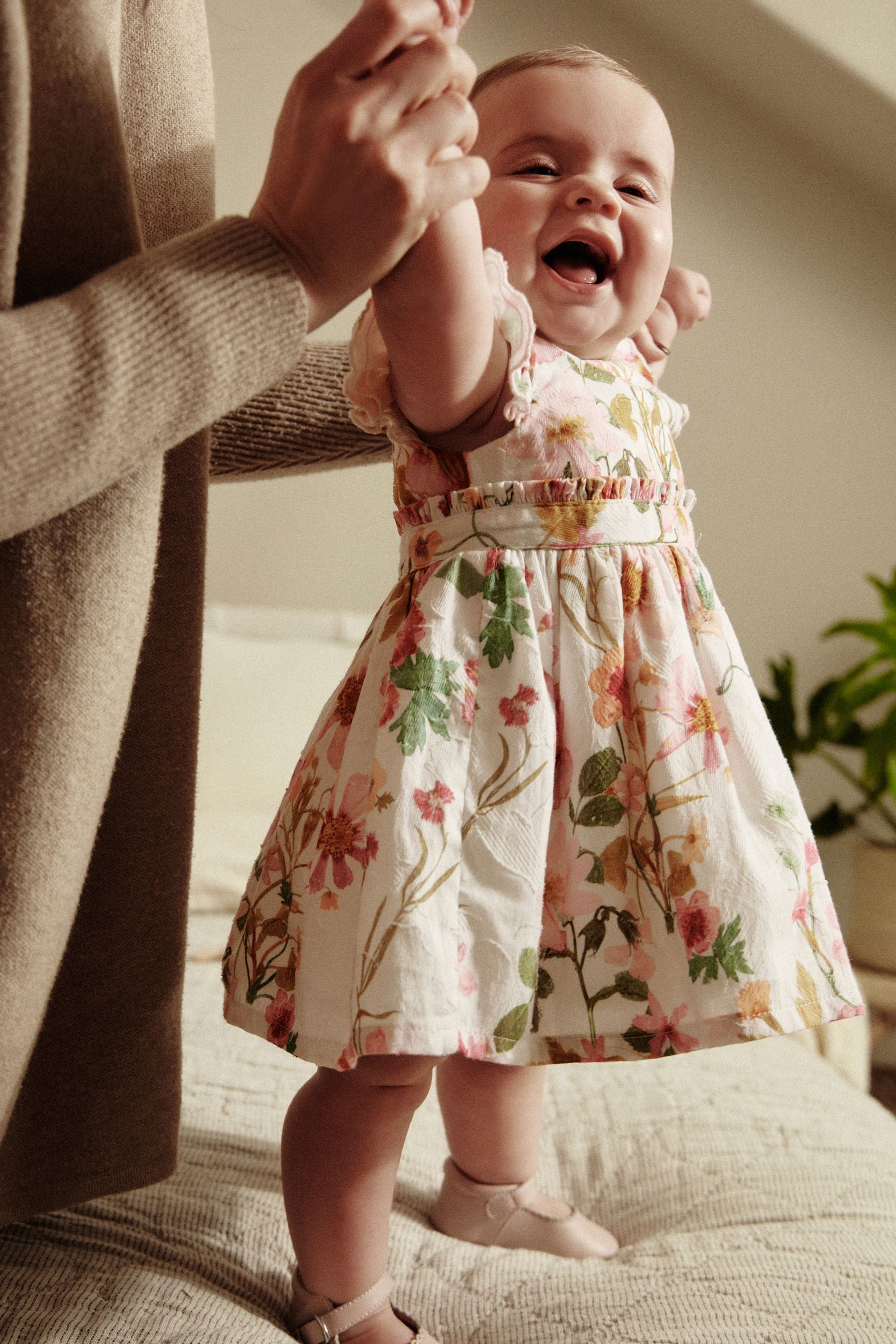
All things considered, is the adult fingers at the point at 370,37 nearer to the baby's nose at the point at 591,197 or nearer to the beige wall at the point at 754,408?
the baby's nose at the point at 591,197

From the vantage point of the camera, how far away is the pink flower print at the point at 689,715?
25.1 inches

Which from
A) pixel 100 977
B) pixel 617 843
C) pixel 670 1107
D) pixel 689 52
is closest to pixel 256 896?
pixel 100 977

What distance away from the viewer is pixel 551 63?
705 mm

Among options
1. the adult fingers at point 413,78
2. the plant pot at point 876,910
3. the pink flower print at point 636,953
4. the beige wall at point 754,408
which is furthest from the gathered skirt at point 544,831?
the plant pot at point 876,910

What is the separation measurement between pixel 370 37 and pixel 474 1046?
0.48 meters

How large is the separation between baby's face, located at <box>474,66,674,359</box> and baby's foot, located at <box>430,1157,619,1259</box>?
59 centimetres

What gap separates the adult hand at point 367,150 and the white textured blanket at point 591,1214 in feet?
1.81

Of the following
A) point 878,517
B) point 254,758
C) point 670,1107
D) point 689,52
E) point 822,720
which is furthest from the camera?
point 878,517

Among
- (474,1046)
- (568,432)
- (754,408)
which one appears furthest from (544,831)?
(754,408)

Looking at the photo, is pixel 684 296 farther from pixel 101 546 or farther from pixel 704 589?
pixel 101 546

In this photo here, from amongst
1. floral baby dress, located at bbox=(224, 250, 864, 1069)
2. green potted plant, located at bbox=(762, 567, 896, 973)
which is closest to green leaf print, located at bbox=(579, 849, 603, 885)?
floral baby dress, located at bbox=(224, 250, 864, 1069)

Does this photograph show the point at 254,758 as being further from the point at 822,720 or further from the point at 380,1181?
the point at 822,720

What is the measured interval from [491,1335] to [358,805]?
33 cm

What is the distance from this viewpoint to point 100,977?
2.13 feet
